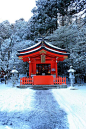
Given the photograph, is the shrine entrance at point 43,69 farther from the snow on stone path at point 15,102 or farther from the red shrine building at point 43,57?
the snow on stone path at point 15,102

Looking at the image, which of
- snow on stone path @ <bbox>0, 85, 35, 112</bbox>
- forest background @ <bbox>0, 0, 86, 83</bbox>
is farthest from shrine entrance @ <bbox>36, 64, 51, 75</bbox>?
snow on stone path @ <bbox>0, 85, 35, 112</bbox>

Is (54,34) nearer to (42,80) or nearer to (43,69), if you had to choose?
(43,69)

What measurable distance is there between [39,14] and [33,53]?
15209mm

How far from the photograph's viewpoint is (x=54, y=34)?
16469 millimetres

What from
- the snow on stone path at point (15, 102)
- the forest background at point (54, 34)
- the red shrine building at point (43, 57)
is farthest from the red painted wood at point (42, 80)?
the snow on stone path at point (15, 102)

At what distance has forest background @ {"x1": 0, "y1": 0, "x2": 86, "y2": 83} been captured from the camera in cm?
1316

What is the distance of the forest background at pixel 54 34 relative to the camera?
1316cm

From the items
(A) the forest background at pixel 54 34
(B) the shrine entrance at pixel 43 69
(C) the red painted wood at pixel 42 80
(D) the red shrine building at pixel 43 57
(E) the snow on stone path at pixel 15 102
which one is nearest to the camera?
(E) the snow on stone path at pixel 15 102

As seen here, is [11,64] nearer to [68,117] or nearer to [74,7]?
[68,117]

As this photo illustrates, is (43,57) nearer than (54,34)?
Yes

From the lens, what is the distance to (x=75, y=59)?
40.5 feet

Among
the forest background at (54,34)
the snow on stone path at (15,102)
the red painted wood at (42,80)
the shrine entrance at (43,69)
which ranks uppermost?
the forest background at (54,34)

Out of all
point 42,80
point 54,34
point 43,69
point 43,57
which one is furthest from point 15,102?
point 54,34

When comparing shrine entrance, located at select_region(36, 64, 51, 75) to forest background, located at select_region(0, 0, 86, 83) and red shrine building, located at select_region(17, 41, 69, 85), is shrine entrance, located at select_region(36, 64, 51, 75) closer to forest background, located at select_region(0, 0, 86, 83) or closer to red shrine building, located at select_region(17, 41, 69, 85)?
red shrine building, located at select_region(17, 41, 69, 85)
